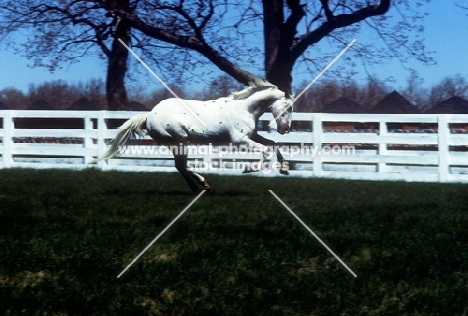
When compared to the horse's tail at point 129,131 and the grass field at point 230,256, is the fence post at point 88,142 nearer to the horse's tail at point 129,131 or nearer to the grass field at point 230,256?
the horse's tail at point 129,131

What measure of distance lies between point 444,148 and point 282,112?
18.6 feet

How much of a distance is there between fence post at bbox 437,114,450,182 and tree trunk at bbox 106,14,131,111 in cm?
624

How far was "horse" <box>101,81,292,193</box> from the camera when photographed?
945 centimetres

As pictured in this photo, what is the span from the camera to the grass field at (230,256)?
4332mm

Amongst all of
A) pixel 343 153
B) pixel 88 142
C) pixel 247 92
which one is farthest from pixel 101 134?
pixel 247 92

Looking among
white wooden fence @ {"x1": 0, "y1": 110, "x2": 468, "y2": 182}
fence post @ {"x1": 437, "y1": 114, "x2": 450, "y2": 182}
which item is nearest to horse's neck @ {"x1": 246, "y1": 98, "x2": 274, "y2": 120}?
white wooden fence @ {"x1": 0, "y1": 110, "x2": 468, "y2": 182}

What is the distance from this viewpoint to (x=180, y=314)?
4137mm

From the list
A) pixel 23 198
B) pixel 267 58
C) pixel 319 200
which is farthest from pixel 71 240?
pixel 267 58

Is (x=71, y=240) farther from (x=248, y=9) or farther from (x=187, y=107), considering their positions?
(x=248, y=9)

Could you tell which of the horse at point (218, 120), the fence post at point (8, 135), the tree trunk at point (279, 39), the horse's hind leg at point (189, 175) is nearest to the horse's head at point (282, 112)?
the horse at point (218, 120)

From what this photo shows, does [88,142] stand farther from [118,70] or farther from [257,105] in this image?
[257,105]

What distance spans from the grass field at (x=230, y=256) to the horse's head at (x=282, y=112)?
1.21 meters

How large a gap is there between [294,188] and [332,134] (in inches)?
183

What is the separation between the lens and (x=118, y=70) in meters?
16.3
